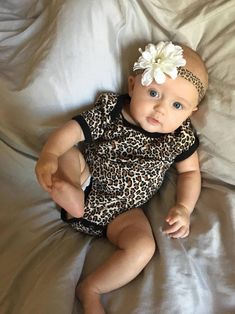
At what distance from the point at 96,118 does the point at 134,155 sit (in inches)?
4.8

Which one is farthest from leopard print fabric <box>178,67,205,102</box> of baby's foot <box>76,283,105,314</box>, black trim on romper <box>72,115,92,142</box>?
baby's foot <box>76,283,105,314</box>

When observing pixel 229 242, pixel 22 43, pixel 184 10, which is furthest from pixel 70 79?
pixel 229 242

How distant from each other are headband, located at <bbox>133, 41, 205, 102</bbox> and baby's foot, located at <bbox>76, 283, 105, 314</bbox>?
1.45 ft

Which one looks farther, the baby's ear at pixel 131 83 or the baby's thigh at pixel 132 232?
the baby's ear at pixel 131 83

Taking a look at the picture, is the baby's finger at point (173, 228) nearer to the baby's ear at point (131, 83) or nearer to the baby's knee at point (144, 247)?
the baby's knee at point (144, 247)

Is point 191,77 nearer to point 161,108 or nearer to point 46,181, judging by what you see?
point 161,108

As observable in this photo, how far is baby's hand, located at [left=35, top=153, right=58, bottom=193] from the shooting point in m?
0.92

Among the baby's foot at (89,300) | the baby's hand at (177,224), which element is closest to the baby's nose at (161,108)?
the baby's hand at (177,224)

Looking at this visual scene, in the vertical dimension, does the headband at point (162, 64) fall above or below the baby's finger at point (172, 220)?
above

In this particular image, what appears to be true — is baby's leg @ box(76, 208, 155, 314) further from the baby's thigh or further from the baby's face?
the baby's face

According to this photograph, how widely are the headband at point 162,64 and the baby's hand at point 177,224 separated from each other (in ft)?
0.88

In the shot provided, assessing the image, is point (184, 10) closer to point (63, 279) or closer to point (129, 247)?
point (129, 247)

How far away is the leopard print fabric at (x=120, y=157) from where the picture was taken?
3.48 ft

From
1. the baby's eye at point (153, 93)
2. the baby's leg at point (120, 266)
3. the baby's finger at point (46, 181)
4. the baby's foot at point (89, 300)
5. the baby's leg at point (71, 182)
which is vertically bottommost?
the baby's foot at point (89, 300)
